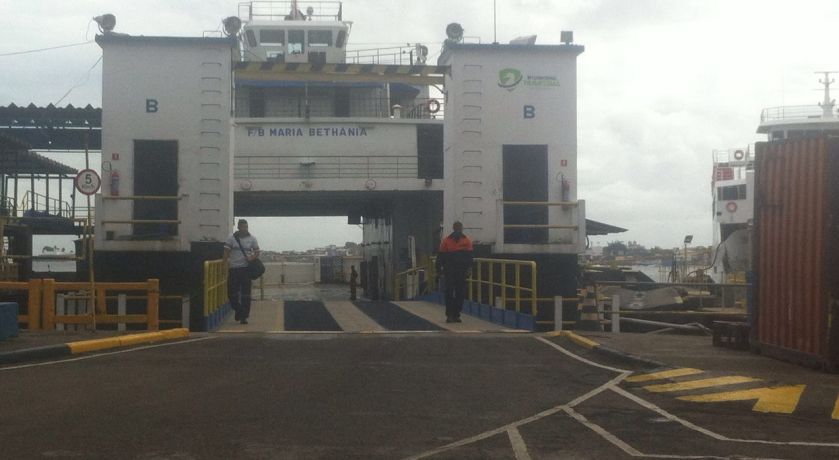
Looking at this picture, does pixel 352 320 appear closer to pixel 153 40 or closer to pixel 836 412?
pixel 153 40

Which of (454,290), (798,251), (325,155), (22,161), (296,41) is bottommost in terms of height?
(454,290)

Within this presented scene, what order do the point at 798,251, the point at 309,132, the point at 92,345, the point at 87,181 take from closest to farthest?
the point at 798,251 → the point at 92,345 → the point at 87,181 → the point at 309,132

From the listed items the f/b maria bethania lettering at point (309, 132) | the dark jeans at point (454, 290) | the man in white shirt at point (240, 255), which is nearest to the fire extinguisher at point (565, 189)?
the dark jeans at point (454, 290)

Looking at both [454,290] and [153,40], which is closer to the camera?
[454,290]

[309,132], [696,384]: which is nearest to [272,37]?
[309,132]

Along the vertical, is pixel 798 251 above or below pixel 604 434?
above

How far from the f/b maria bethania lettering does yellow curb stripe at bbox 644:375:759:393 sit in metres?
16.6

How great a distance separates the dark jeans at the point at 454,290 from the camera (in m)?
15.2

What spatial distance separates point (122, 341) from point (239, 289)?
3345 mm

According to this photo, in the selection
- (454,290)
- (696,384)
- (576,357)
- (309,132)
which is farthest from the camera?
(309,132)

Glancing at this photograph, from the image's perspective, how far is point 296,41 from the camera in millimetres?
31391

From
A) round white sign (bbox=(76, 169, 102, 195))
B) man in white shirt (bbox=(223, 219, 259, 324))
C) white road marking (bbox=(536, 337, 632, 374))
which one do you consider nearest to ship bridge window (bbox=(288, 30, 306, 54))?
man in white shirt (bbox=(223, 219, 259, 324))

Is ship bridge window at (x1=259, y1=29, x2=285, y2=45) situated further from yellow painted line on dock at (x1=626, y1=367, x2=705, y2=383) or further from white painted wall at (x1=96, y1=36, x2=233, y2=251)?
yellow painted line on dock at (x1=626, y1=367, x2=705, y2=383)

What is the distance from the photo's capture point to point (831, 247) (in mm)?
9852
